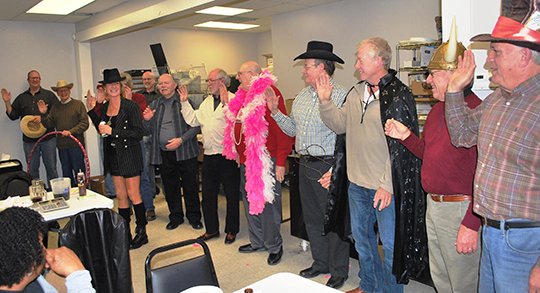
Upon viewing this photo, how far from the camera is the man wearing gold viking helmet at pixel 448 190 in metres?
2.32

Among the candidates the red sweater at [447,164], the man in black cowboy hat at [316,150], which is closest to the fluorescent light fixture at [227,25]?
the man in black cowboy hat at [316,150]

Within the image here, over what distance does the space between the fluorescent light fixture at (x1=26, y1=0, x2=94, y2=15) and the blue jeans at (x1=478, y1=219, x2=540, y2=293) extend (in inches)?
245

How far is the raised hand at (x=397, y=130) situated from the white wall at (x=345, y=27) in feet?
15.4

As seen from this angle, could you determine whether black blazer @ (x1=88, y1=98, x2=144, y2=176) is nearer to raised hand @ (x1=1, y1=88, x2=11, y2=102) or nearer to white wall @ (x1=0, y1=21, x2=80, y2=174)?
raised hand @ (x1=1, y1=88, x2=11, y2=102)

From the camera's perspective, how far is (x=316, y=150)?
11.0 ft

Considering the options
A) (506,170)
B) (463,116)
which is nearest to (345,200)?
(463,116)

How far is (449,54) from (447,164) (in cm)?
56

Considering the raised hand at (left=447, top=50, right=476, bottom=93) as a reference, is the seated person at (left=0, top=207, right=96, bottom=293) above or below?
below

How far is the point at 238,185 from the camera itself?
4543 millimetres

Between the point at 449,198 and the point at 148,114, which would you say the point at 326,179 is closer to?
the point at 449,198

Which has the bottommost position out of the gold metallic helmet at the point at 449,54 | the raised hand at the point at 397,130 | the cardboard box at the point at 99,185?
the cardboard box at the point at 99,185

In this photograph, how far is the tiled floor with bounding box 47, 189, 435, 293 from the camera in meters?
3.68

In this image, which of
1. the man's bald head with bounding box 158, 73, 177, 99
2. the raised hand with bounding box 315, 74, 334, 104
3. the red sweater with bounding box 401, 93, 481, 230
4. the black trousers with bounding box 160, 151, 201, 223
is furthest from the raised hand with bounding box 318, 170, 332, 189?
the man's bald head with bounding box 158, 73, 177, 99

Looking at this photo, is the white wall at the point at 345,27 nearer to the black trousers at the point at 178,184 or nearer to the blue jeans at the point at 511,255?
the black trousers at the point at 178,184
